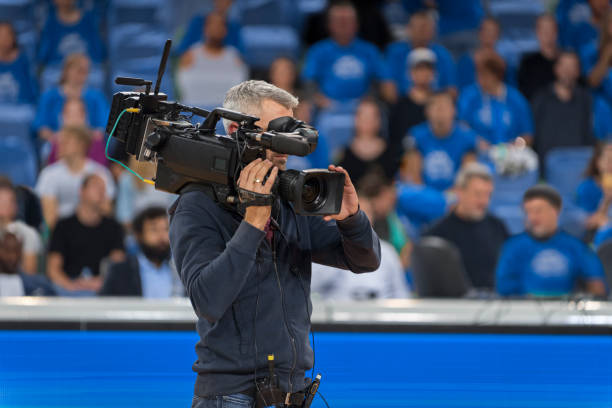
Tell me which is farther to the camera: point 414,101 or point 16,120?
point 16,120

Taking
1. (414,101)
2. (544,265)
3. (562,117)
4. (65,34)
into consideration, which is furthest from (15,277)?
(562,117)

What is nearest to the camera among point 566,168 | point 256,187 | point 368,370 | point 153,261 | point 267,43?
point 256,187

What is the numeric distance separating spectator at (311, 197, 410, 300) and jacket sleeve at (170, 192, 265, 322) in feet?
8.31

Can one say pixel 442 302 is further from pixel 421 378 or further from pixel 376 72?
pixel 376 72

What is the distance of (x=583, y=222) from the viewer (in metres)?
6.88

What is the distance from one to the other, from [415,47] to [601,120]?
1801 mm

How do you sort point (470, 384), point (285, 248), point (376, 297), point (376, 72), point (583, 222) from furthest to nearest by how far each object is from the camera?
1. point (376, 72)
2. point (583, 222)
3. point (376, 297)
4. point (470, 384)
5. point (285, 248)

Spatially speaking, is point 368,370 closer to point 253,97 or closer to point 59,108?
point 253,97

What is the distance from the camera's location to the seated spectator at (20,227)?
5.57 metres

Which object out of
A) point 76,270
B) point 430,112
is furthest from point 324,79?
point 76,270

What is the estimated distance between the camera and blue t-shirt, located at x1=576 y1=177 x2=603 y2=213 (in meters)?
6.86

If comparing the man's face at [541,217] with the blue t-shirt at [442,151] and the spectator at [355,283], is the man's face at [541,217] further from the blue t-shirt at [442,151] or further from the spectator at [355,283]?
the blue t-shirt at [442,151]

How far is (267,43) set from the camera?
8609mm

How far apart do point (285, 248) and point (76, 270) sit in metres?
3.95
